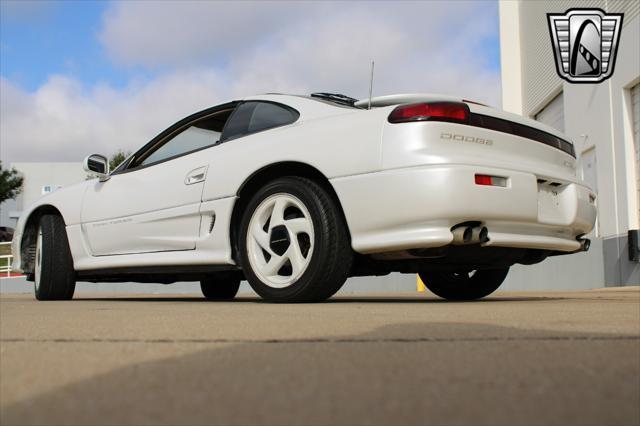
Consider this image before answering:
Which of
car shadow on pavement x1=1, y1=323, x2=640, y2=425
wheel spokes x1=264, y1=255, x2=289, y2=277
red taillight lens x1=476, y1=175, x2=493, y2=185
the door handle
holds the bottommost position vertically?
car shadow on pavement x1=1, y1=323, x2=640, y2=425

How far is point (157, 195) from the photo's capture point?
16.8ft

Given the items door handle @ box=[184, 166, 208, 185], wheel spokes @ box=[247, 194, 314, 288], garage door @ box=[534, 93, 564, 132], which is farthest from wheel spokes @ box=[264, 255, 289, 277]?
garage door @ box=[534, 93, 564, 132]

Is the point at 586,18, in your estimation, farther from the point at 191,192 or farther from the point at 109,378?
the point at 109,378

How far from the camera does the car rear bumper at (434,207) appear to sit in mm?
3717

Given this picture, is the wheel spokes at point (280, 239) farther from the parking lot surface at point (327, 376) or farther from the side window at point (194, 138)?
the parking lot surface at point (327, 376)

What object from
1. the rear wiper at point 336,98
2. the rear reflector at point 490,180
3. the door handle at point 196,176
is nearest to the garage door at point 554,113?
the rear wiper at point 336,98

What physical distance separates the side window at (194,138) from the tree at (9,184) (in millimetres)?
42968

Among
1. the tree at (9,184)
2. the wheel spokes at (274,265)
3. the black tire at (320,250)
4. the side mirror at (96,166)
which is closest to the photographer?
the black tire at (320,250)

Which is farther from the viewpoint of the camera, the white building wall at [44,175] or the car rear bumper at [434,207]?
the white building wall at [44,175]

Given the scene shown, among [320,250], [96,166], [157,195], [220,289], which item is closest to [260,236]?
[320,250]

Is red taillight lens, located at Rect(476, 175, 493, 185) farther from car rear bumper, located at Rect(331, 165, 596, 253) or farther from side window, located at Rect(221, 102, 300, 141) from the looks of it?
side window, located at Rect(221, 102, 300, 141)

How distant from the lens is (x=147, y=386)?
1.48 m

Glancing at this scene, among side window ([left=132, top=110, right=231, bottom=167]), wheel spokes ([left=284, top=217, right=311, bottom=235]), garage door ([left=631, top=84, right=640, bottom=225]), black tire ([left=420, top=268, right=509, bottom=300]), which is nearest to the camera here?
wheel spokes ([left=284, top=217, right=311, bottom=235])

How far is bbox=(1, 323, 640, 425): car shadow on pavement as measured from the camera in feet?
4.25
